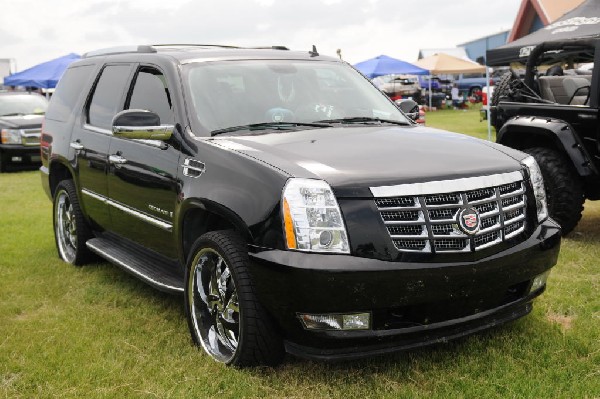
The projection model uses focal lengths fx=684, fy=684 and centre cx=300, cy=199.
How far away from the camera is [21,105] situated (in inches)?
578

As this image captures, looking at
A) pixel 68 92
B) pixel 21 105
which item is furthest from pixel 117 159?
pixel 21 105

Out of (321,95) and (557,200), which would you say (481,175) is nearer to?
(321,95)

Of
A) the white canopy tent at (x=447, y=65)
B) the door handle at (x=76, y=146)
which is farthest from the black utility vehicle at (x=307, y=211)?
the white canopy tent at (x=447, y=65)

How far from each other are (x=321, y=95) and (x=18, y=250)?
367cm

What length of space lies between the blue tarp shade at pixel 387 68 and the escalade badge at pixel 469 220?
1057 inches

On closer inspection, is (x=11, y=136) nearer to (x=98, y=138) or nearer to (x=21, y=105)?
(x=21, y=105)

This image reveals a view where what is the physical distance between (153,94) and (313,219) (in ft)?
6.45

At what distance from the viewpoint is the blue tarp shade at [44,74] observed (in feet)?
79.4

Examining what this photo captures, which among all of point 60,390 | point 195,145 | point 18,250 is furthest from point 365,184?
point 18,250

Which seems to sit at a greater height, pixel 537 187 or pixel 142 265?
pixel 537 187

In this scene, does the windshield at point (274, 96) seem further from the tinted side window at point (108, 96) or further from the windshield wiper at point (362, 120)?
the tinted side window at point (108, 96)

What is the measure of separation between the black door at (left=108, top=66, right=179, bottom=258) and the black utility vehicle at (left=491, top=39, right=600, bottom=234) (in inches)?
137

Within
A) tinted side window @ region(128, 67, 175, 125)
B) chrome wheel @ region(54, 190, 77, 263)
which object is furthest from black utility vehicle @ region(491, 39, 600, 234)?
chrome wheel @ region(54, 190, 77, 263)

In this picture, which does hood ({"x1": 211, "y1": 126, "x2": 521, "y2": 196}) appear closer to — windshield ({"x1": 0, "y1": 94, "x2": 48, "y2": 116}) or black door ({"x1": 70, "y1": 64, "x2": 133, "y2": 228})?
black door ({"x1": 70, "y1": 64, "x2": 133, "y2": 228})
